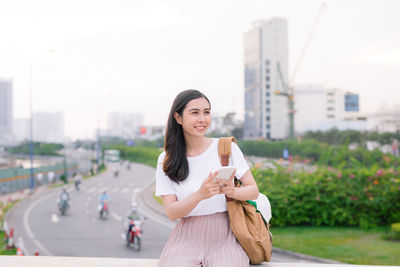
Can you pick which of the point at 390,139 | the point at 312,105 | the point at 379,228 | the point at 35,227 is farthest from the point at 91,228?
the point at 312,105

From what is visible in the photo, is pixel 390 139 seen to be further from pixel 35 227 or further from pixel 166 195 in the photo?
pixel 166 195

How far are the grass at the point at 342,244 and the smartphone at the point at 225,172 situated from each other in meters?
6.86

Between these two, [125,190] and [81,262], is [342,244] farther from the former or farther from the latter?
[125,190]

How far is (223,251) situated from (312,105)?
10106 cm

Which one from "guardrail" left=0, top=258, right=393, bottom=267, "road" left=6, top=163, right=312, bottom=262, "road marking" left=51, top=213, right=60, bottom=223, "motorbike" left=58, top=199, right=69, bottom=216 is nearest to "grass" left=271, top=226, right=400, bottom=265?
"road" left=6, top=163, right=312, bottom=262

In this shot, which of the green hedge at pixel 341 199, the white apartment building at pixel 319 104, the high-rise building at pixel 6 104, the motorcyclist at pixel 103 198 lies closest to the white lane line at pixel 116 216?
the motorcyclist at pixel 103 198

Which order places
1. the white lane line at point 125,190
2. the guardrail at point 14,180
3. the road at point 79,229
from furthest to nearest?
the white lane line at point 125,190
the guardrail at point 14,180
the road at point 79,229

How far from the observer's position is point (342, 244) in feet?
30.9

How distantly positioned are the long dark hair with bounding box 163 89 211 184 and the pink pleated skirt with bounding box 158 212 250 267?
28 centimetres

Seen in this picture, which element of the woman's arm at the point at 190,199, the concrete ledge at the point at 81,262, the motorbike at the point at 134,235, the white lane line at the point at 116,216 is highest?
the woman's arm at the point at 190,199

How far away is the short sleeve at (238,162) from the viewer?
2111mm

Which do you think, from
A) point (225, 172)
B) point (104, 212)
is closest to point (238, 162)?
point (225, 172)

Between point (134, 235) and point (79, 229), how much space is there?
4.87 m

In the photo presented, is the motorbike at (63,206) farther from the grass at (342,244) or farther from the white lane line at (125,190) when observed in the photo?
the grass at (342,244)
